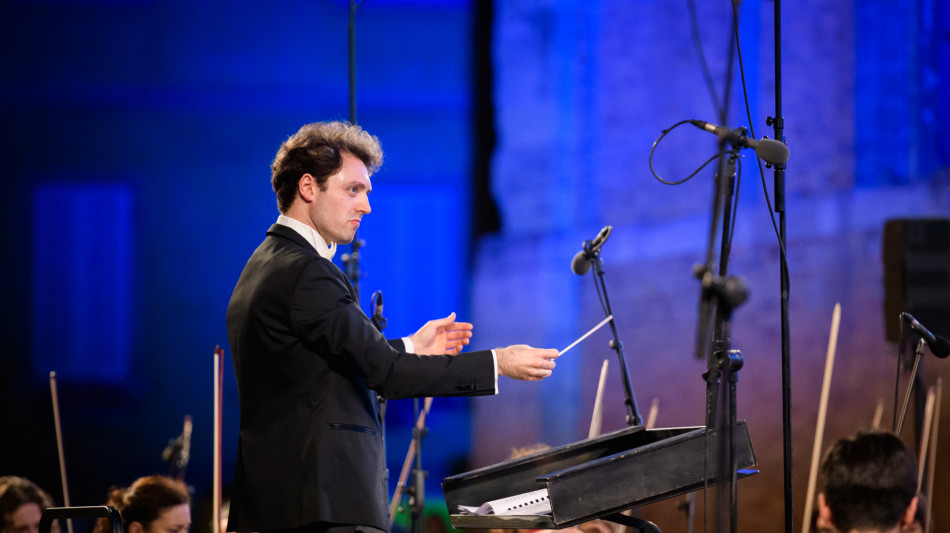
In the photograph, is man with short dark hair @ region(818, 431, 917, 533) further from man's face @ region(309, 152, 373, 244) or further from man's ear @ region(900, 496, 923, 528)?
man's face @ region(309, 152, 373, 244)

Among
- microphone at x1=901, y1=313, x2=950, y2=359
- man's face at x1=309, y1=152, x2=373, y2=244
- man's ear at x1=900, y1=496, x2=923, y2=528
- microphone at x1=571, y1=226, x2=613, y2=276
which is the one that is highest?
man's face at x1=309, y1=152, x2=373, y2=244

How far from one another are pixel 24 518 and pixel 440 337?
1.81 m

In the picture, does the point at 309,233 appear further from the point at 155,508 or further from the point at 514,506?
the point at 155,508

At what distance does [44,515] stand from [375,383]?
0.81 m

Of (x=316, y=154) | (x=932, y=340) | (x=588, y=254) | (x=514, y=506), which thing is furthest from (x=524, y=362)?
(x=932, y=340)

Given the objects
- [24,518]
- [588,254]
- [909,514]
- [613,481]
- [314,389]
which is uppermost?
[588,254]

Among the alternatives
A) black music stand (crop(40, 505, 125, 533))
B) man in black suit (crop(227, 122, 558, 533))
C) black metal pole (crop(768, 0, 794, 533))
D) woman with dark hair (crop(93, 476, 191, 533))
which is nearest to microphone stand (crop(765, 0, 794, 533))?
black metal pole (crop(768, 0, 794, 533))

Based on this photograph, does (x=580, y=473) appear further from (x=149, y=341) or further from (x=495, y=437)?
(x=149, y=341)

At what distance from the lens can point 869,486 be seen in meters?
2.14

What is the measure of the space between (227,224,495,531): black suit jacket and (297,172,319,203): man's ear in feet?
0.59

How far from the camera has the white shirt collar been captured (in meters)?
2.21

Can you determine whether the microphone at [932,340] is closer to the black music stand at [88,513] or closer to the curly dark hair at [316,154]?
the curly dark hair at [316,154]

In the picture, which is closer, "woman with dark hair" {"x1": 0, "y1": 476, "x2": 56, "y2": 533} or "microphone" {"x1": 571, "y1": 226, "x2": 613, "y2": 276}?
"microphone" {"x1": 571, "y1": 226, "x2": 613, "y2": 276}

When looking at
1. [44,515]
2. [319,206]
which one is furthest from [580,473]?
[44,515]
